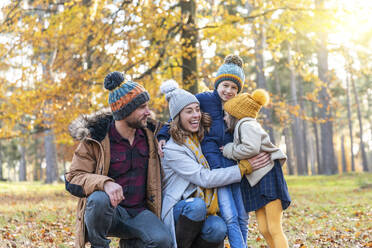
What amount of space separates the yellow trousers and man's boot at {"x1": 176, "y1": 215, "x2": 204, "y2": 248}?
2.17 feet

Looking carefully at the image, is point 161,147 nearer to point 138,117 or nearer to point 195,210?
point 138,117

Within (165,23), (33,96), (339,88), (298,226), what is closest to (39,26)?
(33,96)

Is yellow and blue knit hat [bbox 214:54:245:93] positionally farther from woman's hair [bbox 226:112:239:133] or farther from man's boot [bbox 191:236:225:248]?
man's boot [bbox 191:236:225:248]

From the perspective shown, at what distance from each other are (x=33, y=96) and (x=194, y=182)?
6.63 meters

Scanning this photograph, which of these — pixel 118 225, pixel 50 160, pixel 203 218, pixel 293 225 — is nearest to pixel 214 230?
pixel 203 218

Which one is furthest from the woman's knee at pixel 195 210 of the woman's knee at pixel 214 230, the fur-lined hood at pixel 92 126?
the fur-lined hood at pixel 92 126

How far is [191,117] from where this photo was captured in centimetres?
389

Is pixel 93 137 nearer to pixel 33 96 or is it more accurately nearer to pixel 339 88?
pixel 33 96

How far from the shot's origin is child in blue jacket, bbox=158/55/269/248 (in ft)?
12.1

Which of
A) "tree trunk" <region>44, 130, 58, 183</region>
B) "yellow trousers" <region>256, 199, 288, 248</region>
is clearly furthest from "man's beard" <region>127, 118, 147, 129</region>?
"tree trunk" <region>44, 130, 58, 183</region>

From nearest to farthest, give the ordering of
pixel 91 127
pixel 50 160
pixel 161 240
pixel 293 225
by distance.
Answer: pixel 161 240 → pixel 91 127 → pixel 293 225 → pixel 50 160

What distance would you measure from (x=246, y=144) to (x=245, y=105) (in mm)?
429

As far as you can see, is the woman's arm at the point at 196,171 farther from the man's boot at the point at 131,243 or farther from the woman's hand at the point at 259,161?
the man's boot at the point at 131,243

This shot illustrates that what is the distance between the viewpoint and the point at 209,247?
146 inches
